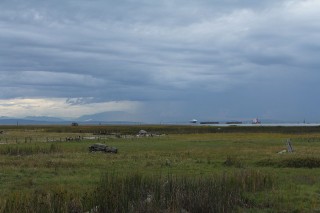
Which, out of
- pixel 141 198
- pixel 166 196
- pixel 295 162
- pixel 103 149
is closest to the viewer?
pixel 141 198

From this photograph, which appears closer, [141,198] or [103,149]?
[141,198]

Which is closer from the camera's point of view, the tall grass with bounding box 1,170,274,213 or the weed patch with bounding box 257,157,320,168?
the tall grass with bounding box 1,170,274,213

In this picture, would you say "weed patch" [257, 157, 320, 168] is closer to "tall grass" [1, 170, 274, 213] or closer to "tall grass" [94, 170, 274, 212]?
"tall grass" [94, 170, 274, 212]

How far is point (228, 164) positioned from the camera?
99.7 feet

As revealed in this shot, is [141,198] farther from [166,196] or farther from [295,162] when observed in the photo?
[295,162]

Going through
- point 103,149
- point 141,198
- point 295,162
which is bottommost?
point 295,162

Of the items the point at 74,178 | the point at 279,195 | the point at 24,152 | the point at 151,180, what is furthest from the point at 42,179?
the point at 24,152

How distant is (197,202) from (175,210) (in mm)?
1200

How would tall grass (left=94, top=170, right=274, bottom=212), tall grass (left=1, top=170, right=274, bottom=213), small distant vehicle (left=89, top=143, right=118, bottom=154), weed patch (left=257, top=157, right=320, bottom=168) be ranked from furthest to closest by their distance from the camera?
small distant vehicle (left=89, top=143, right=118, bottom=154)
weed patch (left=257, top=157, right=320, bottom=168)
tall grass (left=94, top=170, right=274, bottom=212)
tall grass (left=1, top=170, right=274, bottom=213)

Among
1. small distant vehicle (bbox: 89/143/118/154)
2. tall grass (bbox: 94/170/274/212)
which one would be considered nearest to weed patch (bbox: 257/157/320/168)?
tall grass (bbox: 94/170/274/212)

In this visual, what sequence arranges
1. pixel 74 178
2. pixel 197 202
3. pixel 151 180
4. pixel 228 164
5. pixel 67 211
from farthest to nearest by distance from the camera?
pixel 228 164 → pixel 74 178 → pixel 151 180 → pixel 197 202 → pixel 67 211

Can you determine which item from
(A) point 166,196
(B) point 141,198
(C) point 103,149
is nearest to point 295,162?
(A) point 166,196

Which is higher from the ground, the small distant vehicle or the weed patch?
the small distant vehicle

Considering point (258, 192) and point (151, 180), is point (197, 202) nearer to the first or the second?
point (151, 180)
